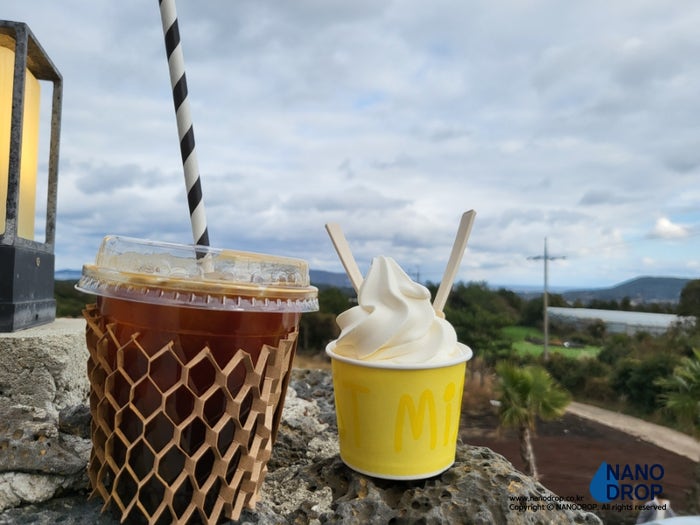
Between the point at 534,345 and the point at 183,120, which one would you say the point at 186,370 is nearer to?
the point at 183,120

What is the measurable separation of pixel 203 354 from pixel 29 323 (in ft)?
4.39

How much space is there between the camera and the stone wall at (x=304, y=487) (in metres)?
1.22

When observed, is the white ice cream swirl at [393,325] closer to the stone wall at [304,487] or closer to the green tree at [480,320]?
the stone wall at [304,487]

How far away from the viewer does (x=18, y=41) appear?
1.99m

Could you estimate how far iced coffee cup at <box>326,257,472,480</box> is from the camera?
134 centimetres

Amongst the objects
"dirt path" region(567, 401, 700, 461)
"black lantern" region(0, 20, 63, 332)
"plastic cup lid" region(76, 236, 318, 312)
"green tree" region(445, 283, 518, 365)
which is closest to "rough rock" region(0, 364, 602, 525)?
"plastic cup lid" region(76, 236, 318, 312)

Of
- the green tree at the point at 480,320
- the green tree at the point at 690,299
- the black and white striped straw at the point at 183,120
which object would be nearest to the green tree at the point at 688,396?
the green tree at the point at 480,320

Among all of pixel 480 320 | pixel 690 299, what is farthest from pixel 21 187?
pixel 690 299

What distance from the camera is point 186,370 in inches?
42.9

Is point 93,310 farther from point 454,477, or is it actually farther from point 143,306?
point 454,477

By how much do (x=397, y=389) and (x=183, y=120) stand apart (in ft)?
2.78

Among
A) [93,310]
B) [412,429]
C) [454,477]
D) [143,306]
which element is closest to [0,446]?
[93,310]

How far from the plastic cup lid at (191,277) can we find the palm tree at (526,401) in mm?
10465

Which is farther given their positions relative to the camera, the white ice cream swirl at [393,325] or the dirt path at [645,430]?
the dirt path at [645,430]
